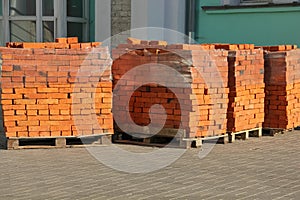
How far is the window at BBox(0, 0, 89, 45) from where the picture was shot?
51.7 feet

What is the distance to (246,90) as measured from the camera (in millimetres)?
9969

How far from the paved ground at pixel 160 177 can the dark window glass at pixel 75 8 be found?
25.8ft

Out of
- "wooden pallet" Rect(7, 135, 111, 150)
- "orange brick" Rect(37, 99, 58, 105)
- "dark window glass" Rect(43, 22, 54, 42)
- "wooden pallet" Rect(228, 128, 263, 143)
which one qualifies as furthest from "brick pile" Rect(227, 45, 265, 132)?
"dark window glass" Rect(43, 22, 54, 42)

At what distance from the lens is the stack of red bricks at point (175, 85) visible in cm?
898

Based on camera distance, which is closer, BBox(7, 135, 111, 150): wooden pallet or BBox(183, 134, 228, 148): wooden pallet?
BBox(7, 135, 111, 150): wooden pallet

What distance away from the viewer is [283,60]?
10.5m

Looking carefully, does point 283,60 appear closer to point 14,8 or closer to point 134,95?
point 134,95

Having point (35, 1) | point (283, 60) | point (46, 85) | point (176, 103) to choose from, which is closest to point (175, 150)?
point (176, 103)

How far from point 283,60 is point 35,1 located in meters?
7.75

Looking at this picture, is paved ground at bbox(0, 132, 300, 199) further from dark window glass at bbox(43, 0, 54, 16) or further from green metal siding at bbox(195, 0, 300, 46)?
dark window glass at bbox(43, 0, 54, 16)

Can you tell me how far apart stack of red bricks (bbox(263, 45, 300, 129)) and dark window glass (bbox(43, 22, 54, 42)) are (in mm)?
7031

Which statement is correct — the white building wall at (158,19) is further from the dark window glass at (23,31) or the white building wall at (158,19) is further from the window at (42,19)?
the dark window glass at (23,31)

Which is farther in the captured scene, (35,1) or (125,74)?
(35,1)

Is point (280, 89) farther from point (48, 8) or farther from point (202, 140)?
point (48, 8)
